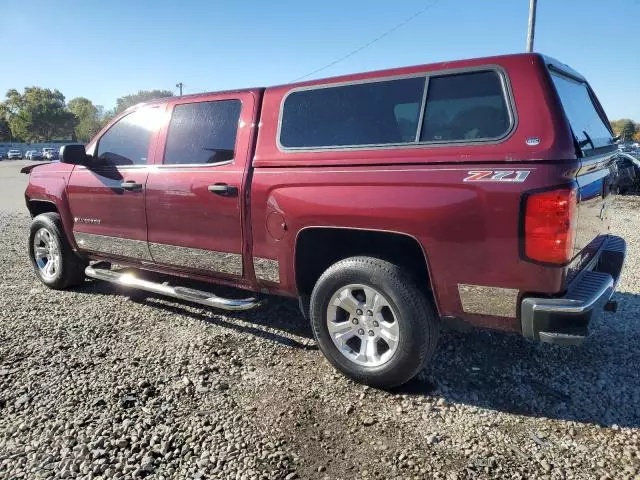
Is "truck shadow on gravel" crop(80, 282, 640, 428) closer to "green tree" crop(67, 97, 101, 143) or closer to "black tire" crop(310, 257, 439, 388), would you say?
"black tire" crop(310, 257, 439, 388)

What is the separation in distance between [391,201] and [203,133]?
185cm

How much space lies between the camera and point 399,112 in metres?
3.03

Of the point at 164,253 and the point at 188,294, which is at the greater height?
the point at 164,253

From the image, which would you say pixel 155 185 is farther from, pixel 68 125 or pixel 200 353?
pixel 68 125

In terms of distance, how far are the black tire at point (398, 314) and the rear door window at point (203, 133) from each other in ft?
4.28

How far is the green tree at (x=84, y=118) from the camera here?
95000 millimetres

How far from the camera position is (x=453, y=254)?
2725 millimetres

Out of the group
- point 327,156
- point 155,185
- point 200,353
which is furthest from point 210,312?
point 327,156

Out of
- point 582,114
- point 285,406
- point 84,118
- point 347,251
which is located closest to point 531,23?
point 582,114

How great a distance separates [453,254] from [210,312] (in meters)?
2.61

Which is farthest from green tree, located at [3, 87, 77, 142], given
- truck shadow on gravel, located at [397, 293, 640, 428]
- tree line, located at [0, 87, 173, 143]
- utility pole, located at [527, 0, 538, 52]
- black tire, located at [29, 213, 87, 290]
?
truck shadow on gravel, located at [397, 293, 640, 428]

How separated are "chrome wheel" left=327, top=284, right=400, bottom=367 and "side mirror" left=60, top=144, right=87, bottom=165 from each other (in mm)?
2892

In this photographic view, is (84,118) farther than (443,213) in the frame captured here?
Yes

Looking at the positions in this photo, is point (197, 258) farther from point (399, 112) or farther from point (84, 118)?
point (84, 118)
